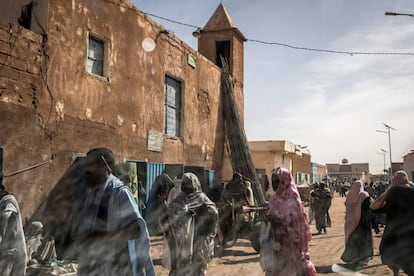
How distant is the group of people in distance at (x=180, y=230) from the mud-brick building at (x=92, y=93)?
3709 mm

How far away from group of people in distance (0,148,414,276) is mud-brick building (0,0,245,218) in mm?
3709

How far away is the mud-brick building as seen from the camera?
24.7ft

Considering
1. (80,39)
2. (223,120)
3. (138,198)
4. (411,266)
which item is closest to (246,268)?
(411,266)

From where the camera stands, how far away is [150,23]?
1174cm

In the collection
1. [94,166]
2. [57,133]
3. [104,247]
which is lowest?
[104,247]

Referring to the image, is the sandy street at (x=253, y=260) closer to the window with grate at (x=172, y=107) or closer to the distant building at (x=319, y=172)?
the window with grate at (x=172, y=107)

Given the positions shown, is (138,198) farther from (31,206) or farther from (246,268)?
(246,268)

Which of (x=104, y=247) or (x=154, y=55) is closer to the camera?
(x=104, y=247)

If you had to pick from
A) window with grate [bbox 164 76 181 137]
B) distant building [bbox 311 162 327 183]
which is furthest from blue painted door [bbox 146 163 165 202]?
distant building [bbox 311 162 327 183]

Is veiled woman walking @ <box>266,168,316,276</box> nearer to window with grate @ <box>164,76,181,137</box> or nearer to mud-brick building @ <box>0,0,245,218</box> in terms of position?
mud-brick building @ <box>0,0,245,218</box>

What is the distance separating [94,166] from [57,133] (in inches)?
228

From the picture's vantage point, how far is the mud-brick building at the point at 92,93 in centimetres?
752

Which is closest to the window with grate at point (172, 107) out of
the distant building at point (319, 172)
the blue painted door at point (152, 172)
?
the blue painted door at point (152, 172)

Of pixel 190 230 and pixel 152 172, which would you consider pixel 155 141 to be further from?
pixel 190 230
